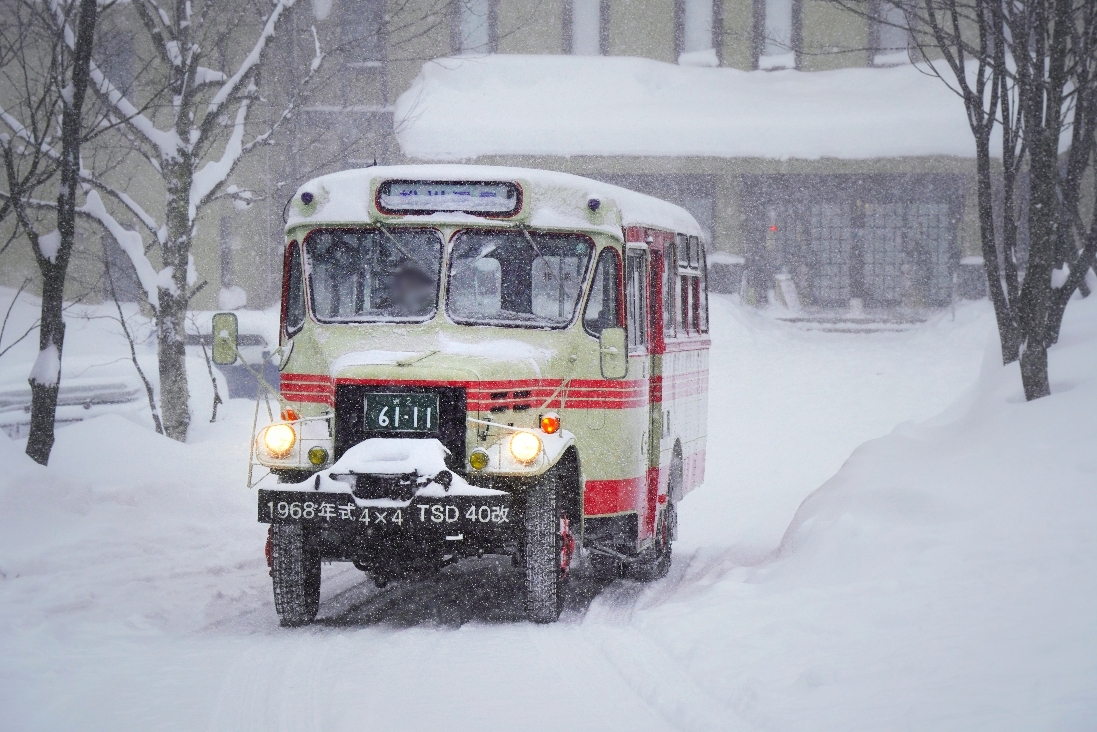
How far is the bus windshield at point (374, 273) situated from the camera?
9.28 m

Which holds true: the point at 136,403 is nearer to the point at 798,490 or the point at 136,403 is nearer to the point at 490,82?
the point at 798,490

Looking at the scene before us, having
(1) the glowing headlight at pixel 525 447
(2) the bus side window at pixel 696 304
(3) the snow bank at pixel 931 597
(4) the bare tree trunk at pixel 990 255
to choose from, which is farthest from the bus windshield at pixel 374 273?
(4) the bare tree trunk at pixel 990 255

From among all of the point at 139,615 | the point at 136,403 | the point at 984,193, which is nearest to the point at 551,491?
the point at 139,615

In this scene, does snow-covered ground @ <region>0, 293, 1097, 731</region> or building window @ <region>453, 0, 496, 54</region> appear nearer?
snow-covered ground @ <region>0, 293, 1097, 731</region>

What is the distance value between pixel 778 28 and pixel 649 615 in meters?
25.8

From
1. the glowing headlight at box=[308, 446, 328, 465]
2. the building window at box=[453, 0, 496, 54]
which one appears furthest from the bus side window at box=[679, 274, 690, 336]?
the building window at box=[453, 0, 496, 54]

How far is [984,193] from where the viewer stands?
1178 centimetres

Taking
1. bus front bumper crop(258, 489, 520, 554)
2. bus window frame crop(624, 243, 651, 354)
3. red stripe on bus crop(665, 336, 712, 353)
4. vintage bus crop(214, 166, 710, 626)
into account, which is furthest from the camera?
red stripe on bus crop(665, 336, 712, 353)

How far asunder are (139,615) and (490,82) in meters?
23.7

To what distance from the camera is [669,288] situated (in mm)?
11547

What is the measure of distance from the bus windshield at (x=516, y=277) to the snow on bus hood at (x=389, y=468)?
1.27m

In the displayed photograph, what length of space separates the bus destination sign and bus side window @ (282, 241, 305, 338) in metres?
0.82

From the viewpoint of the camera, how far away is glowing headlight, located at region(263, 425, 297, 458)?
8547 millimetres

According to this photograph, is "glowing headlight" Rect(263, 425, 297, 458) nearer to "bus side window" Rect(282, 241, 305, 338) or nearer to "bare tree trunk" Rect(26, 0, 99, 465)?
"bus side window" Rect(282, 241, 305, 338)
